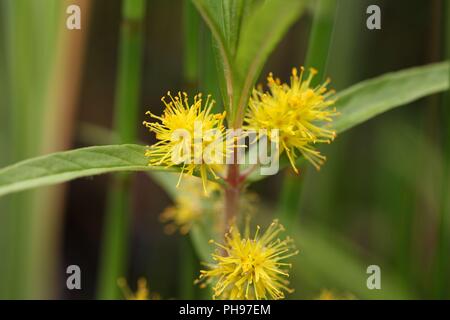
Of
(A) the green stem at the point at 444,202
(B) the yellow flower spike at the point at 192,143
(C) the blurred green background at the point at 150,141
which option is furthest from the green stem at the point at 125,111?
(A) the green stem at the point at 444,202

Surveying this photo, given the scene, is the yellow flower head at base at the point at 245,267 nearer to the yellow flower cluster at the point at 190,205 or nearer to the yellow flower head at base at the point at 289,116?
the yellow flower head at base at the point at 289,116

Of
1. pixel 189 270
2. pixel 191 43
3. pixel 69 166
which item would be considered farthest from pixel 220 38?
pixel 189 270

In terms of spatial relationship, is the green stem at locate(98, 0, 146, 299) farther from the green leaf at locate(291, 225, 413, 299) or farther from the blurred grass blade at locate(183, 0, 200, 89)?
the green leaf at locate(291, 225, 413, 299)

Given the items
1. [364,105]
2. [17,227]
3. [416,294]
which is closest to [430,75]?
[364,105]

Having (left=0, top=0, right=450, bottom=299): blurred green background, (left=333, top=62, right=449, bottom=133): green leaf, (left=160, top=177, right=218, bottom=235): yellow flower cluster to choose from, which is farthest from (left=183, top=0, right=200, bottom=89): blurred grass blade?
(left=333, top=62, right=449, bottom=133): green leaf

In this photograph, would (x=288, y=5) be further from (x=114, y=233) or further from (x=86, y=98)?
(x=86, y=98)

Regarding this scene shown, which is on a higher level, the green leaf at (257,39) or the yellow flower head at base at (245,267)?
the green leaf at (257,39)
